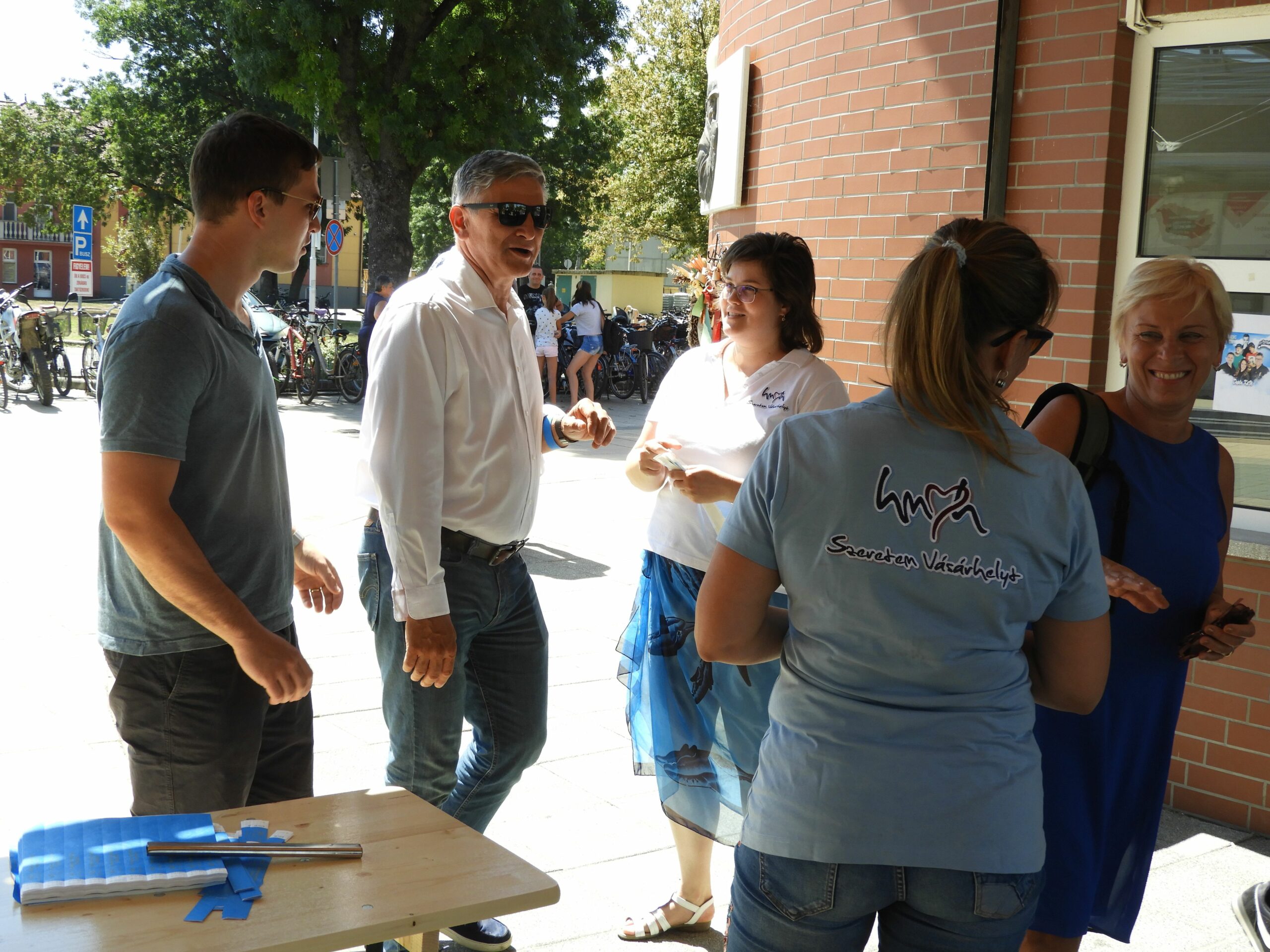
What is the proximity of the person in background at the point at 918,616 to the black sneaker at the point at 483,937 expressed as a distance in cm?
157

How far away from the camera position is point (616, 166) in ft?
106

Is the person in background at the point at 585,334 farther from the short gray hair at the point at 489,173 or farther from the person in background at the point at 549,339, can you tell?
the short gray hair at the point at 489,173

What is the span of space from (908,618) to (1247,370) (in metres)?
2.98

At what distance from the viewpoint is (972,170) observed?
14.9 feet

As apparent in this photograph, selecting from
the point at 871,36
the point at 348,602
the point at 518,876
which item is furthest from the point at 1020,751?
the point at 348,602

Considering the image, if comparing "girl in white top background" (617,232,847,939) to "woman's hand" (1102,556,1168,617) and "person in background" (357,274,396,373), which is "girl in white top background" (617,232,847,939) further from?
"person in background" (357,274,396,373)

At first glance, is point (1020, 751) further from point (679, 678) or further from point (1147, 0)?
point (1147, 0)

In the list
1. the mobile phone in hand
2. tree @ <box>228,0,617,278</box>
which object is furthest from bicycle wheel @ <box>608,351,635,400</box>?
the mobile phone in hand

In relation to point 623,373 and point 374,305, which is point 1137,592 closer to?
point 374,305

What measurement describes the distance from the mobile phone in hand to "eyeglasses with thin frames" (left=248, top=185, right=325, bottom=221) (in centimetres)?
217

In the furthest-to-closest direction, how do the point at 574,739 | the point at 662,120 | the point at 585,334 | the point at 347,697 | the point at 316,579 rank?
the point at 662,120 → the point at 585,334 → the point at 347,697 → the point at 574,739 → the point at 316,579

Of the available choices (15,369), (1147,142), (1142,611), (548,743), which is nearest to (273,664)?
(1142,611)

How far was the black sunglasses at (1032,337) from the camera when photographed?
71.9 inches

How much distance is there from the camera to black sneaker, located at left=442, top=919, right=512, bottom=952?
3223 mm
